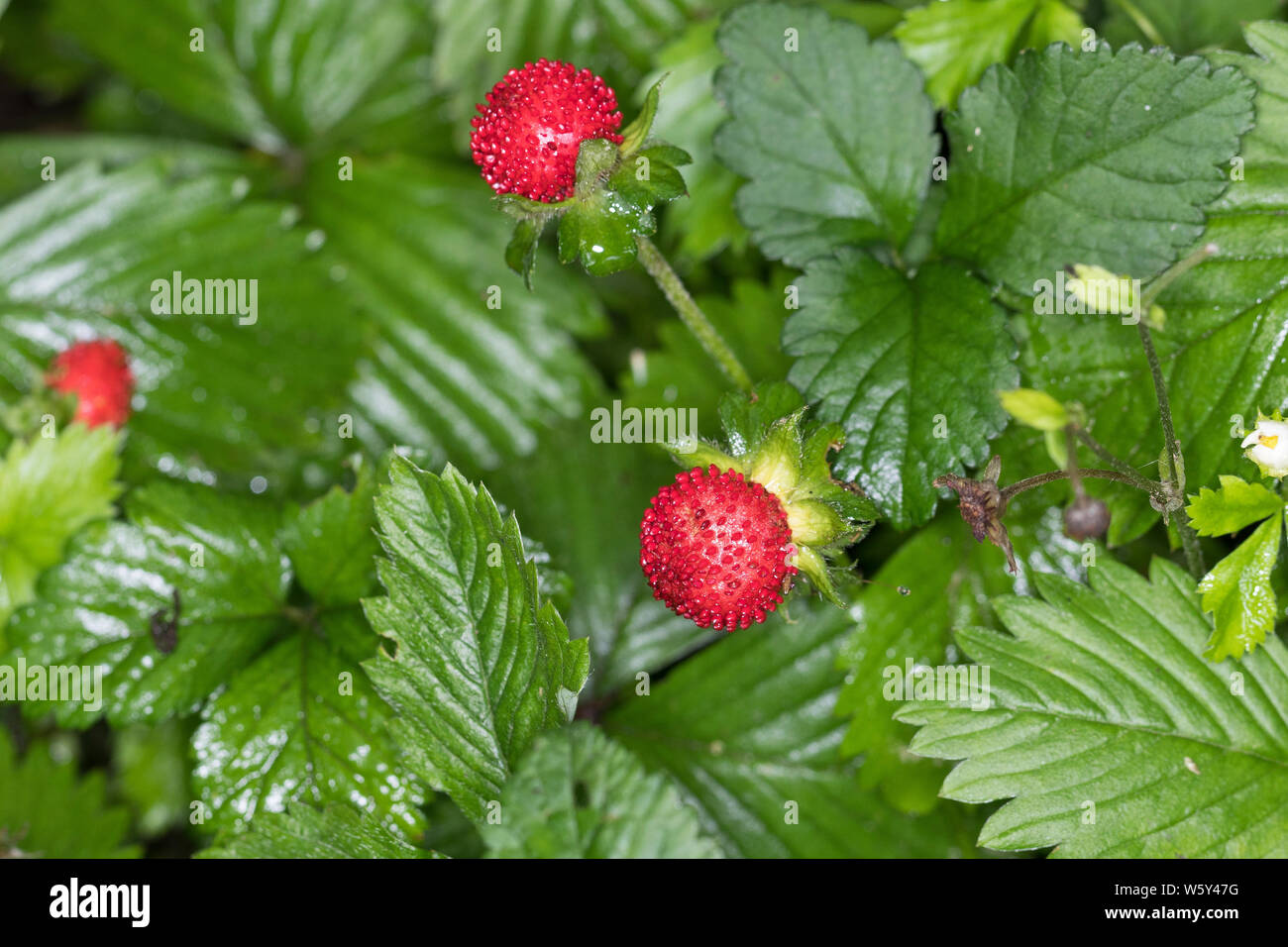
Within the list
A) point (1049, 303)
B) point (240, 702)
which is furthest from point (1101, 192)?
point (240, 702)

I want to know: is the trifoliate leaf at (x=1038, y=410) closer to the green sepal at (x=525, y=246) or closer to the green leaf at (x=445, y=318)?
the green sepal at (x=525, y=246)

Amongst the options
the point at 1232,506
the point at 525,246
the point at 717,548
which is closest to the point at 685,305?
the point at 525,246

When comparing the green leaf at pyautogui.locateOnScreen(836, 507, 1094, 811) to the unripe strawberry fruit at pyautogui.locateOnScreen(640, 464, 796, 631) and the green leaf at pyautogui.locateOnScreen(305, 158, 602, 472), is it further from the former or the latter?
the green leaf at pyautogui.locateOnScreen(305, 158, 602, 472)

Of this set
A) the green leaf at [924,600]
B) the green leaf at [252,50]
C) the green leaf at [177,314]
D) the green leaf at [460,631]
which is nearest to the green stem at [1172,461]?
the green leaf at [924,600]

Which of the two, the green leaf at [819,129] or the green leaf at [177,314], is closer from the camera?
the green leaf at [819,129]

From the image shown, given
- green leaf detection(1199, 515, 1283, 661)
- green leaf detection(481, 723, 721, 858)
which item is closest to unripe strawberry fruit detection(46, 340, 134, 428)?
green leaf detection(481, 723, 721, 858)
